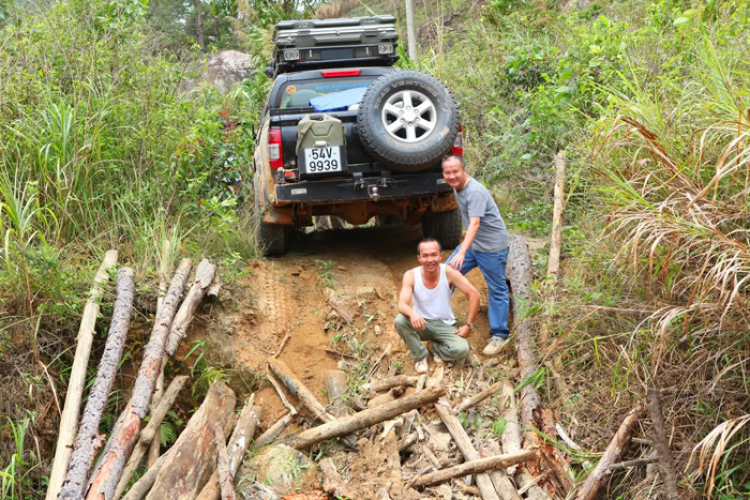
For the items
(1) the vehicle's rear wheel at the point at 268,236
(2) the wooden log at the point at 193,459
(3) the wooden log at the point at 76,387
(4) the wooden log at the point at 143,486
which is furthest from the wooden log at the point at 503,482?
(1) the vehicle's rear wheel at the point at 268,236

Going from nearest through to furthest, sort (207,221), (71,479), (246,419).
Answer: (71,479), (246,419), (207,221)

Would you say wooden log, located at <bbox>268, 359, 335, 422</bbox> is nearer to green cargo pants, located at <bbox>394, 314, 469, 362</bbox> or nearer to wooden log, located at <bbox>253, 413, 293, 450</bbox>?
wooden log, located at <bbox>253, 413, 293, 450</bbox>

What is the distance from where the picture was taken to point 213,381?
5312mm

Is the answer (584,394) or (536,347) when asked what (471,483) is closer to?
(584,394)

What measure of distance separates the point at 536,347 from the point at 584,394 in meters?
0.72

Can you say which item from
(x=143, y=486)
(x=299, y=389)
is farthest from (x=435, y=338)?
(x=143, y=486)

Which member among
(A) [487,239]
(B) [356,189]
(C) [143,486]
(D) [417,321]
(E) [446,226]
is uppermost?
(B) [356,189]

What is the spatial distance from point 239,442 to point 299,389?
79 cm

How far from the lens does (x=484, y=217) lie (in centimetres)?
572

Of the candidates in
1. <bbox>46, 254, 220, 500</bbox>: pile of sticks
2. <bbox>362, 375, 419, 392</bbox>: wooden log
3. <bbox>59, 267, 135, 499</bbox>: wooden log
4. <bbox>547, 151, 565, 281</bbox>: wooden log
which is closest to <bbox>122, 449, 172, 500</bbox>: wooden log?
<bbox>46, 254, 220, 500</bbox>: pile of sticks

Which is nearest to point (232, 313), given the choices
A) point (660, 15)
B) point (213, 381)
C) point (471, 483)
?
point (213, 381)

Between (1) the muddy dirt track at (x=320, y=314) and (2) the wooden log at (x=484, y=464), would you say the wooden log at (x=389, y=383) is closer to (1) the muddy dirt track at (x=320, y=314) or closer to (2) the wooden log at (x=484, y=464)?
(1) the muddy dirt track at (x=320, y=314)

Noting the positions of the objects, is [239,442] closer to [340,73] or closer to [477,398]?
[477,398]

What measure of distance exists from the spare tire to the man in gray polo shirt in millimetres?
530
